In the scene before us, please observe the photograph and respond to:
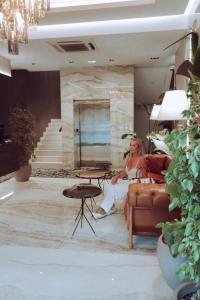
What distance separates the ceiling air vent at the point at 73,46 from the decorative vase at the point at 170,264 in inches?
166

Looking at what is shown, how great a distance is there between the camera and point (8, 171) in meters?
6.58

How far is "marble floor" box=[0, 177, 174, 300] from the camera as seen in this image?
8.18 ft

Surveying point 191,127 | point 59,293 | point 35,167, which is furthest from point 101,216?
point 35,167

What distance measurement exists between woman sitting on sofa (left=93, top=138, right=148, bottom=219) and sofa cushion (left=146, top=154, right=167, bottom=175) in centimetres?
20

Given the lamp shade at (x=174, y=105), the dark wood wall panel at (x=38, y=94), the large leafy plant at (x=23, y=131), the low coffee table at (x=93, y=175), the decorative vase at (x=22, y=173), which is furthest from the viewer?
the dark wood wall panel at (x=38, y=94)

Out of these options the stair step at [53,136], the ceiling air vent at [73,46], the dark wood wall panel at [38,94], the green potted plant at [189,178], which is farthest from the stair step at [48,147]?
the green potted plant at [189,178]

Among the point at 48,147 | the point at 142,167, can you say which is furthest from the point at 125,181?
the point at 48,147

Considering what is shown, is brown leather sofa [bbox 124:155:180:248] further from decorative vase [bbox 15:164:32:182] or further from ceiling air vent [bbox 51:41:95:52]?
decorative vase [bbox 15:164:32:182]

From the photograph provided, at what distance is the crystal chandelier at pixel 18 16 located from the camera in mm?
3191

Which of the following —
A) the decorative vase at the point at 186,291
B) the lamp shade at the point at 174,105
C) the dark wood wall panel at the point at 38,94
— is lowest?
the decorative vase at the point at 186,291

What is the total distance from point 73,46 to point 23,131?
8.13 feet

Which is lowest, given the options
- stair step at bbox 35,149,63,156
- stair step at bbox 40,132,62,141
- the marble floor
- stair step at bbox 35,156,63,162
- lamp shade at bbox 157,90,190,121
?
the marble floor

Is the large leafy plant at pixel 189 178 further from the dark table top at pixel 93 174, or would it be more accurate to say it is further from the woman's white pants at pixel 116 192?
the dark table top at pixel 93 174

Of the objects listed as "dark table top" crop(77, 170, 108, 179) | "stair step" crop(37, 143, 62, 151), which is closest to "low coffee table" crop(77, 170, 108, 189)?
"dark table top" crop(77, 170, 108, 179)
